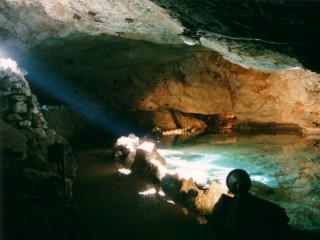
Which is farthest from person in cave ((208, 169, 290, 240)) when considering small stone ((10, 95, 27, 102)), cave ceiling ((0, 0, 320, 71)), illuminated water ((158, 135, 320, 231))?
small stone ((10, 95, 27, 102))

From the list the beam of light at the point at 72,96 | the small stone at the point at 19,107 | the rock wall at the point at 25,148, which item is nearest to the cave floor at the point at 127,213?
the rock wall at the point at 25,148

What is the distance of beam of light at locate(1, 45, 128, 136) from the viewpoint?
53.4 feet

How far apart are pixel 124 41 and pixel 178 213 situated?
8264mm

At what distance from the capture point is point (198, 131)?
19.3 meters

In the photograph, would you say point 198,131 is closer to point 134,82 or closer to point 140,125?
point 140,125

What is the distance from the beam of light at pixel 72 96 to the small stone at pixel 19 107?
6401 millimetres

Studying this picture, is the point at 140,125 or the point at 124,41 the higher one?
the point at 124,41

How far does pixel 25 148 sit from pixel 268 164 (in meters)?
7.95

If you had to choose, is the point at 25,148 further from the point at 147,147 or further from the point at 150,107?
the point at 150,107

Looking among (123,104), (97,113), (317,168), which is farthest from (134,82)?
(317,168)

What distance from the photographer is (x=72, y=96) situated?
18.3 metres

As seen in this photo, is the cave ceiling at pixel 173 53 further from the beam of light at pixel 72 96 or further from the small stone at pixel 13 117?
the small stone at pixel 13 117


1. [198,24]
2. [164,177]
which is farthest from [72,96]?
[198,24]

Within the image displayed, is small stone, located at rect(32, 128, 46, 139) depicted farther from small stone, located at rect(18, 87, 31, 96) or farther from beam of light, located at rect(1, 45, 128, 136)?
beam of light, located at rect(1, 45, 128, 136)
